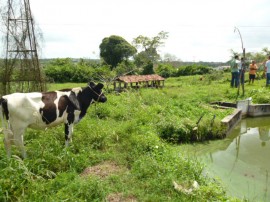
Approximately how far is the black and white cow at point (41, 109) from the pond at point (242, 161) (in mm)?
2734

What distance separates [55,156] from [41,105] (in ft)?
3.43

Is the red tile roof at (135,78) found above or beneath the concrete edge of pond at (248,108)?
above

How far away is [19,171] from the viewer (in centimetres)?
366

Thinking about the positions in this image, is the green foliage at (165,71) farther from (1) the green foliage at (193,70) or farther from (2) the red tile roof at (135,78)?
(2) the red tile roof at (135,78)

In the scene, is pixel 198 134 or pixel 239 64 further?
pixel 239 64

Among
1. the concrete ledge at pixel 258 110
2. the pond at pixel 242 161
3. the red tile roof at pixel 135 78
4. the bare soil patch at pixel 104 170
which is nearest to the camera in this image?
the bare soil patch at pixel 104 170

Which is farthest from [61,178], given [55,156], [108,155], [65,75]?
[65,75]

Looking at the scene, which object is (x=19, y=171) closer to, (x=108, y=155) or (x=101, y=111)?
(x=108, y=155)

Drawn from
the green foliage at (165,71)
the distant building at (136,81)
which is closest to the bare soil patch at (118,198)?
the distant building at (136,81)

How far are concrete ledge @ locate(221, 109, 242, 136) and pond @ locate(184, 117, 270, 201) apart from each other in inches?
8.0

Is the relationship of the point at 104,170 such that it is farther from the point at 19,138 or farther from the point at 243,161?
Result: the point at 243,161

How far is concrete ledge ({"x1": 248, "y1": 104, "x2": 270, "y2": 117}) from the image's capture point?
10.2m

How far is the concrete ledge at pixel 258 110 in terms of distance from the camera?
33.4 feet

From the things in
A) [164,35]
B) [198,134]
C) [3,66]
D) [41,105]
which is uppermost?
[164,35]
